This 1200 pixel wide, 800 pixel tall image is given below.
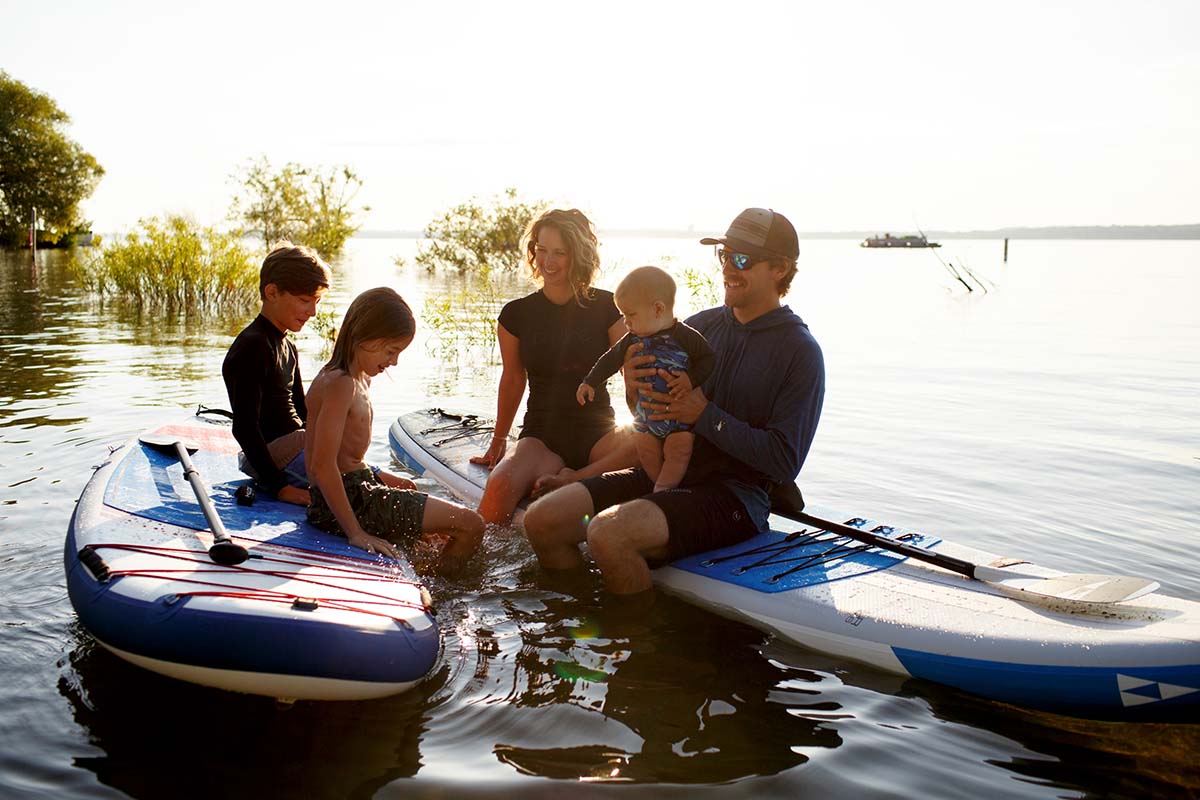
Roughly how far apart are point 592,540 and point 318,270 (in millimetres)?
2108

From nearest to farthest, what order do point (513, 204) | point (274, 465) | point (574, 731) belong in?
point (574, 731) → point (274, 465) → point (513, 204)

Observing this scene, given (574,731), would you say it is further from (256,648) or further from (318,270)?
(318,270)

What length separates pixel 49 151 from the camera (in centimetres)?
4538

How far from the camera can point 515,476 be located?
5367 millimetres

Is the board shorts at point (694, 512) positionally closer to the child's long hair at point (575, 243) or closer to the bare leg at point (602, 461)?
the bare leg at point (602, 461)

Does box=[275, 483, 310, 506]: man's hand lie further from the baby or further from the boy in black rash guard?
the baby

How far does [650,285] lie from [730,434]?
802 millimetres

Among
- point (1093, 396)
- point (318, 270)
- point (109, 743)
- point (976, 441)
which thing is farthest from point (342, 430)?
point (1093, 396)

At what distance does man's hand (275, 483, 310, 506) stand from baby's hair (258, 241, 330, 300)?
1.05m

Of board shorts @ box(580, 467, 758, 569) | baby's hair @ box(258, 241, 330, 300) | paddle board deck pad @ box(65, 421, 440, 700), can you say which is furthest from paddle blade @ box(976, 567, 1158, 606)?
baby's hair @ box(258, 241, 330, 300)

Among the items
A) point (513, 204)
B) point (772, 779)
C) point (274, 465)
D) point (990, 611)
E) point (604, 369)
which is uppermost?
point (513, 204)

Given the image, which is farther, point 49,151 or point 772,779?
point 49,151

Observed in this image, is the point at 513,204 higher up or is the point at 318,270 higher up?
the point at 513,204

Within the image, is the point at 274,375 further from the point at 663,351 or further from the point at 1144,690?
the point at 1144,690
